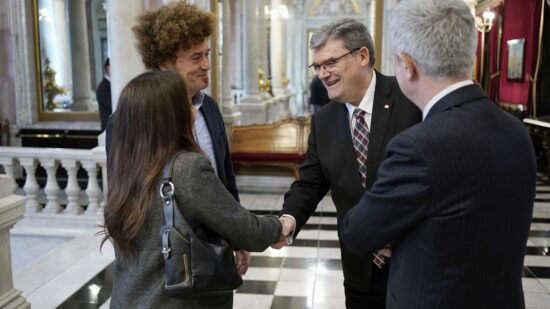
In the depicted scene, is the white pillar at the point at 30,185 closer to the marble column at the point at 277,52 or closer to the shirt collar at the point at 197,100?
the shirt collar at the point at 197,100

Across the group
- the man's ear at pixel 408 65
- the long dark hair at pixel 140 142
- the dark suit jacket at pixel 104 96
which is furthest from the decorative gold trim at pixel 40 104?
the man's ear at pixel 408 65

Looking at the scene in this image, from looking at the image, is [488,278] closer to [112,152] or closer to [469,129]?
[469,129]

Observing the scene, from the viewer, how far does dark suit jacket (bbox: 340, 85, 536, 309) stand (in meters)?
1.22

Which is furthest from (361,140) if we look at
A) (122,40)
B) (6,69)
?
(6,69)

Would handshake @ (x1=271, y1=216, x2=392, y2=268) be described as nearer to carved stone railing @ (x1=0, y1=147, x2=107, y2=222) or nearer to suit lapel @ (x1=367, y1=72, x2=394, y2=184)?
suit lapel @ (x1=367, y1=72, x2=394, y2=184)

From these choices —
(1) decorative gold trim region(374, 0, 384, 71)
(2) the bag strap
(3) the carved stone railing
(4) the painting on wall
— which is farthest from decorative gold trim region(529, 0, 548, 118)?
(2) the bag strap

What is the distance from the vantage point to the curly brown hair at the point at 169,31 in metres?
2.11

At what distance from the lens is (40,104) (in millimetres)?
9289

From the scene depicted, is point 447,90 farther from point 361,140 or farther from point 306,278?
point 306,278

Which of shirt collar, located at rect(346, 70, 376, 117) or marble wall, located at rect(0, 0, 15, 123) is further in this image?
marble wall, located at rect(0, 0, 15, 123)

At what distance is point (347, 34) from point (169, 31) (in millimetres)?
679

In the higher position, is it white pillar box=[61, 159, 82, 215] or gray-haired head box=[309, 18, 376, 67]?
gray-haired head box=[309, 18, 376, 67]

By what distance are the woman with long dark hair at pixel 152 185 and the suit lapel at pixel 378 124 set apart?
59 centimetres

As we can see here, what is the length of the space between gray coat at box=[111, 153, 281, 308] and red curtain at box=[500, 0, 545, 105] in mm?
11029
